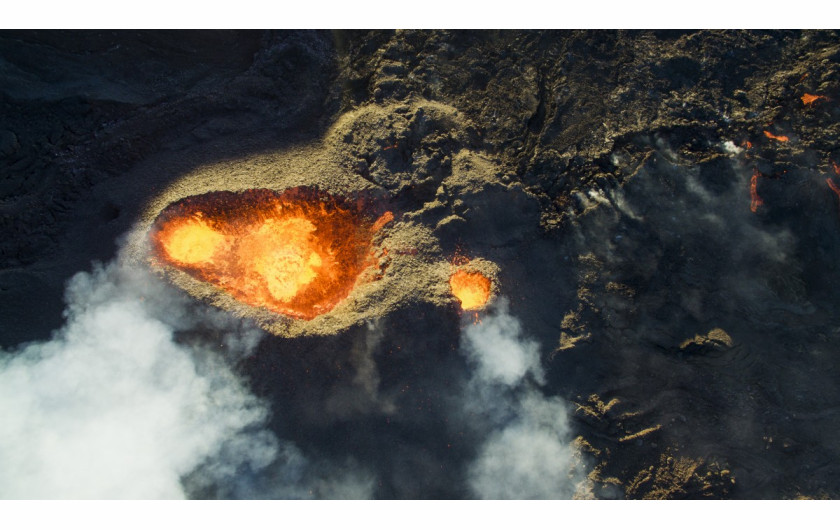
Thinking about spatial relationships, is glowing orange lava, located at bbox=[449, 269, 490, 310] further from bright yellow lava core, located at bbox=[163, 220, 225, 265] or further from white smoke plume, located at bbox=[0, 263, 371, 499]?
bright yellow lava core, located at bbox=[163, 220, 225, 265]

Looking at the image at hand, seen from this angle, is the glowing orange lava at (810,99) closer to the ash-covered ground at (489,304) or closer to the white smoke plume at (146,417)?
the ash-covered ground at (489,304)

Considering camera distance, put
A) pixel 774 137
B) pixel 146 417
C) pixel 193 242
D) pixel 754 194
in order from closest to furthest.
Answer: pixel 146 417 < pixel 754 194 < pixel 774 137 < pixel 193 242

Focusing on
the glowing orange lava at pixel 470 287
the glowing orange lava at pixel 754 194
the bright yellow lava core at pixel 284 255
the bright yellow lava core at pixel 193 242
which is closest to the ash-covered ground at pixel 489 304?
the glowing orange lava at pixel 754 194

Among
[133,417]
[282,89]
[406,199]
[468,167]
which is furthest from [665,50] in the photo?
[133,417]

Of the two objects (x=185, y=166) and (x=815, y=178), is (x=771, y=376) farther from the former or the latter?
(x=185, y=166)

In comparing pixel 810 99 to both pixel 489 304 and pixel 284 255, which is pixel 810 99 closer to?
pixel 489 304

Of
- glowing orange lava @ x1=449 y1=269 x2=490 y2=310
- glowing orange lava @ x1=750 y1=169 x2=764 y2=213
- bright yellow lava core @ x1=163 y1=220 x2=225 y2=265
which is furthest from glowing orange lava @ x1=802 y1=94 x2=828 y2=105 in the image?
bright yellow lava core @ x1=163 y1=220 x2=225 y2=265

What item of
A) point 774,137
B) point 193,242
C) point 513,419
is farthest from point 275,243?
point 774,137
